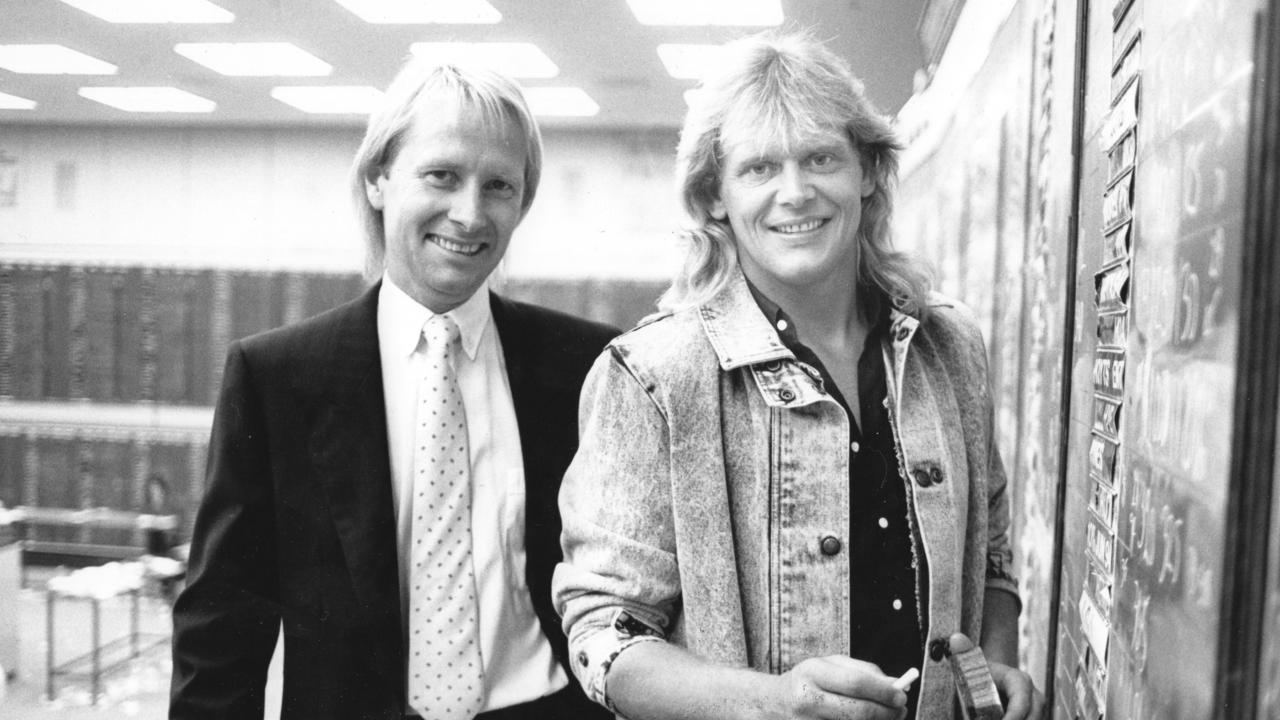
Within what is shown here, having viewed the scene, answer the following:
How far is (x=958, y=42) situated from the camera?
8.28ft

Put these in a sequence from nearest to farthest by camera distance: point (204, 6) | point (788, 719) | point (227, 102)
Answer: point (788, 719) < point (204, 6) < point (227, 102)

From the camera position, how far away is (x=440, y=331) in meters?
1.44

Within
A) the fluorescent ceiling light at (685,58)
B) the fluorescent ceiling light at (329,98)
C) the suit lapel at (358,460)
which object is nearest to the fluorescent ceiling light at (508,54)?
the fluorescent ceiling light at (685,58)

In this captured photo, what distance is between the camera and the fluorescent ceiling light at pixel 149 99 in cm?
291

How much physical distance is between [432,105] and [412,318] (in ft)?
0.98

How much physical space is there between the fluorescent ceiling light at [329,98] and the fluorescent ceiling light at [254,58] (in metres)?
0.13

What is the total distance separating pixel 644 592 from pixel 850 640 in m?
0.20

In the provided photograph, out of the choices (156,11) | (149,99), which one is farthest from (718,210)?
(149,99)

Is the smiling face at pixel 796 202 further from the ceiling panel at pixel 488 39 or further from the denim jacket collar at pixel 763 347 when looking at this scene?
the ceiling panel at pixel 488 39

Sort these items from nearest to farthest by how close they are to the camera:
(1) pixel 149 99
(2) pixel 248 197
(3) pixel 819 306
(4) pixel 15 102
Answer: (3) pixel 819 306, (4) pixel 15 102, (1) pixel 149 99, (2) pixel 248 197

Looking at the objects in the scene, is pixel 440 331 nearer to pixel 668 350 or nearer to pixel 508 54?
pixel 668 350

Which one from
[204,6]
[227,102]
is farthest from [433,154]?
[227,102]

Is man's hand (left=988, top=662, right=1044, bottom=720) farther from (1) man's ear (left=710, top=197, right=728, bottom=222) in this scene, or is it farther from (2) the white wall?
(2) the white wall

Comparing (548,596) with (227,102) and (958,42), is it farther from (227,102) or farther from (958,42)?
(227,102)
